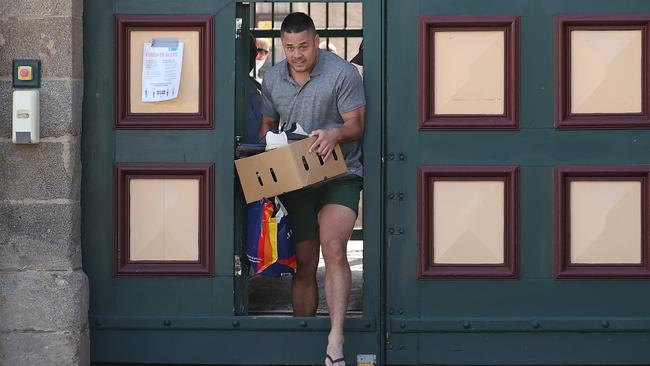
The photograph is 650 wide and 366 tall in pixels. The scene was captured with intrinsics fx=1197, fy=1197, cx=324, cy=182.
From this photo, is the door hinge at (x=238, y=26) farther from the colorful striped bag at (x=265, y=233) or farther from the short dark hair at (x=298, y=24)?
the colorful striped bag at (x=265, y=233)

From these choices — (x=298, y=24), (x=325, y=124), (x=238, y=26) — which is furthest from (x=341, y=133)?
(x=238, y=26)

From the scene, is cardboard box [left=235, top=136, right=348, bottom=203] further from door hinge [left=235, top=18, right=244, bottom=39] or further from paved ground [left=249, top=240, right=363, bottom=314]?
paved ground [left=249, top=240, right=363, bottom=314]

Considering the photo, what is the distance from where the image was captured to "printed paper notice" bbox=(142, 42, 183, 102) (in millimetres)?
5906

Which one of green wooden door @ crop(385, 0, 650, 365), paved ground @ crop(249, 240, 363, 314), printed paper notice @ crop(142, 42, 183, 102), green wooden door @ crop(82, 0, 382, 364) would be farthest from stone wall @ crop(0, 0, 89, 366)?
green wooden door @ crop(385, 0, 650, 365)

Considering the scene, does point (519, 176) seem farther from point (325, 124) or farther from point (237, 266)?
point (237, 266)

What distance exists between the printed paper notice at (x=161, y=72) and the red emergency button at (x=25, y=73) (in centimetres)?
56

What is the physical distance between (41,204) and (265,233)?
43.2 inches

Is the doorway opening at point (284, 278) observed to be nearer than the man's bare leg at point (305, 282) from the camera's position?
No

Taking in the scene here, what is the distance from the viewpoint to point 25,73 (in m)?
5.72

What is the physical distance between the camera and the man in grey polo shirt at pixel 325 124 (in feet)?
19.0

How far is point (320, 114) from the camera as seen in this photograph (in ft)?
19.5

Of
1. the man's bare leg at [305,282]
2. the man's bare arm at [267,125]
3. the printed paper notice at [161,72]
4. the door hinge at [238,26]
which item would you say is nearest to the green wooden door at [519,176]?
the man's bare leg at [305,282]

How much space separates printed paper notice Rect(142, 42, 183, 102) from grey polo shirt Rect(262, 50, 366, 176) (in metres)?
0.46

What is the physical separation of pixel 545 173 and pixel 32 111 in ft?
8.14
